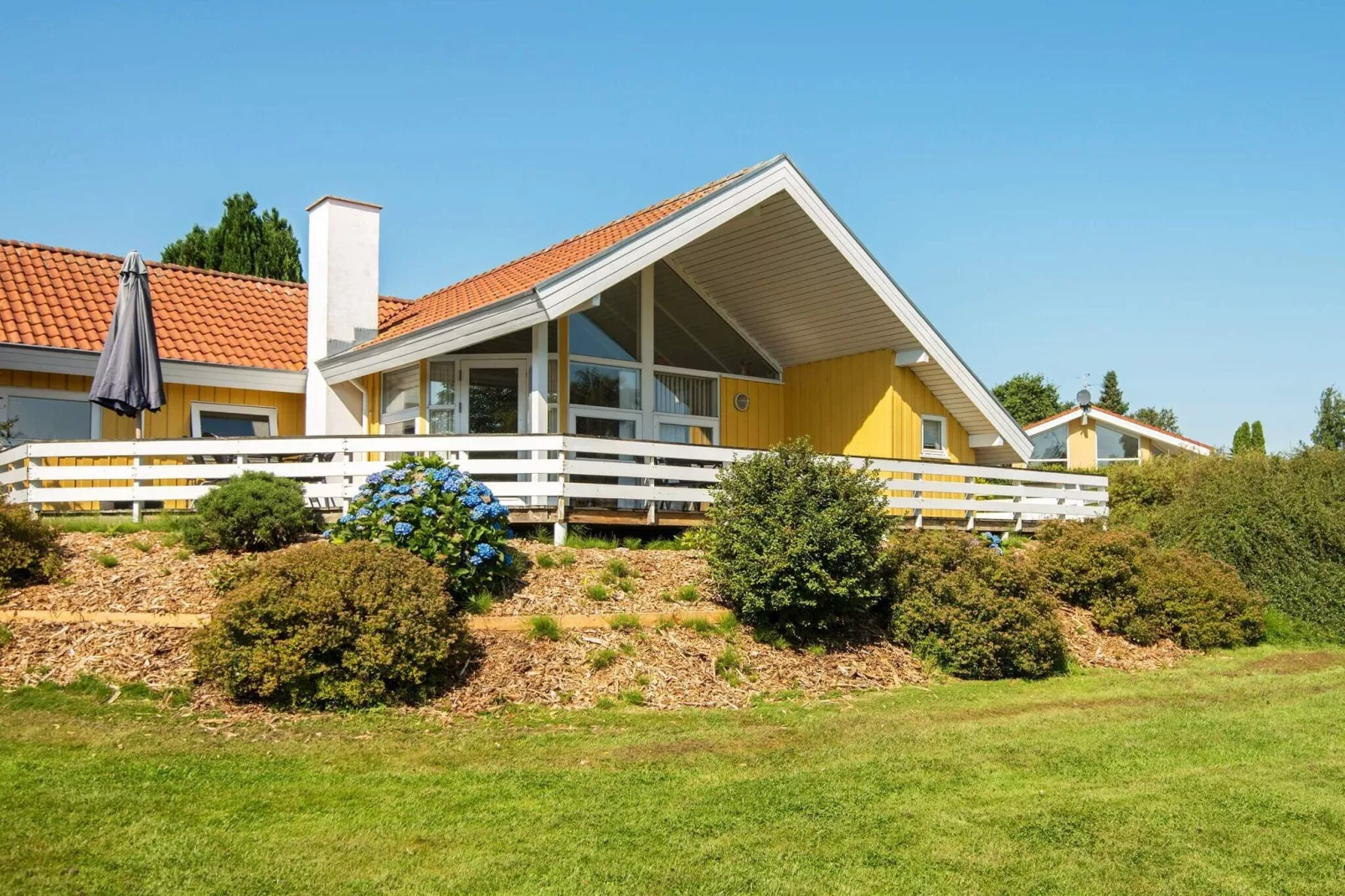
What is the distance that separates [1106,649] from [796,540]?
191 inches

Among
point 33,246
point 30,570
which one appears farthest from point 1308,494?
point 33,246

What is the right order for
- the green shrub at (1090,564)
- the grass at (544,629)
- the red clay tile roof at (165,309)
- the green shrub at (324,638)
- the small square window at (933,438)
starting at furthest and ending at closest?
1. the small square window at (933,438)
2. the red clay tile roof at (165,309)
3. the green shrub at (1090,564)
4. the grass at (544,629)
5. the green shrub at (324,638)

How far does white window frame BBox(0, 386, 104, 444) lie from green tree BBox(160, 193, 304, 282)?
15170 millimetres

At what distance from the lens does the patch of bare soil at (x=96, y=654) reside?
955 cm

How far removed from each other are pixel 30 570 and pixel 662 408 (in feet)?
30.6

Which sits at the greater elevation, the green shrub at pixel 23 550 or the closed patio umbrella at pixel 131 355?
the closed patio umbrella at pixel 131 355

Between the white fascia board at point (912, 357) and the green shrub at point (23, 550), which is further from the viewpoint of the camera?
the white fascia board at point (912, 357)

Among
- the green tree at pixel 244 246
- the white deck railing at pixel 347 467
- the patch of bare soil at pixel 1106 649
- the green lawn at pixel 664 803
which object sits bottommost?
the green lawn at pixel 664 803

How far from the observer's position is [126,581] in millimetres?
11500

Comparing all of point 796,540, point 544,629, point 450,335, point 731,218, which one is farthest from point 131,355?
point 796,540

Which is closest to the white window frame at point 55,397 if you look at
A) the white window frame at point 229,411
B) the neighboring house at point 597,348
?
the neighboring house at point 597,348

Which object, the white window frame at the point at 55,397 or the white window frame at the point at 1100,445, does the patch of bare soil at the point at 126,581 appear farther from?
the white window frame at the point at 1100,445

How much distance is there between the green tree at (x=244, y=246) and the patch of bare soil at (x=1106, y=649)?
2486 centimetres

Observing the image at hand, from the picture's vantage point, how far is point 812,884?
6.27 m
